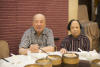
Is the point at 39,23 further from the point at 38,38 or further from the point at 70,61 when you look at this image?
the point at 70,61

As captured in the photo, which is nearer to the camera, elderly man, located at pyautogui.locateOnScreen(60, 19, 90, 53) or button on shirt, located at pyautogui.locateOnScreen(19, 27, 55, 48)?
elderly man, located at pyautogui.locateOnScreen(60, 19, 90, 53)

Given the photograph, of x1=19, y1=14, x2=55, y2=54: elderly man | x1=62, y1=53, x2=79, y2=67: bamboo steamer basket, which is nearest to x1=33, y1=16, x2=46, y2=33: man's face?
x1=19, y1=14, x2=55, y2=54: elderly man

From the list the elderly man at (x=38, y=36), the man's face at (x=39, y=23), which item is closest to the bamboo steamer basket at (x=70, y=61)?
the elderly man at (x=38, y=36)

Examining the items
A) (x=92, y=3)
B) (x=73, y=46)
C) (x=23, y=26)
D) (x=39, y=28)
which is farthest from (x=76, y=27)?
(x=92, y=3)

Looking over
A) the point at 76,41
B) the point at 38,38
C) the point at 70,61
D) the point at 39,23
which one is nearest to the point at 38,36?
the point at 38,38

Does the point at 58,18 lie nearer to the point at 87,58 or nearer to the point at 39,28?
the point at 39,28

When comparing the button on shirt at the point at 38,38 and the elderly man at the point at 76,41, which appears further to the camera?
the button on shirt at the point at 38,38

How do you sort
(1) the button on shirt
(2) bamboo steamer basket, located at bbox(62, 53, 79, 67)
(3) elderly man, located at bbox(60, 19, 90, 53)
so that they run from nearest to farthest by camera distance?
(2) bamboo steamer basket, located at bbox(62, 53, 79, 67), (3) elderly man, located at bbox(60, 19, 90, 53), (1) the button on shirt

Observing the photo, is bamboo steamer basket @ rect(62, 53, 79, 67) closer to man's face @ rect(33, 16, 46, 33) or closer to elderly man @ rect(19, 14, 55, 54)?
elderly man @ rect(19, 14, 55, 54)

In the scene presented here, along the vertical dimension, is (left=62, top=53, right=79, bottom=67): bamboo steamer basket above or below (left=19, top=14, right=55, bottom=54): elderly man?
below

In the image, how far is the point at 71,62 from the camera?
1700 mm

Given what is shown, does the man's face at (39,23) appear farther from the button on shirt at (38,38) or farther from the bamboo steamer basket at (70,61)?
the bamboo steamer basket at (70,61)

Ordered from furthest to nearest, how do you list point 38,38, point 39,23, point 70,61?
point 38,38 → point 39,23 → point 70,61

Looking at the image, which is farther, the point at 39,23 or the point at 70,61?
the point at 39,23
